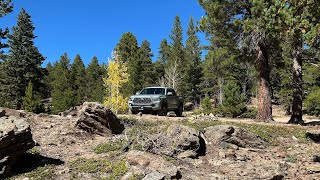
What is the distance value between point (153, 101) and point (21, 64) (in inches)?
1242

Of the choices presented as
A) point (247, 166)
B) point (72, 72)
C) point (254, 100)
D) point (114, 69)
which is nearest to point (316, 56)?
point (247, 166)

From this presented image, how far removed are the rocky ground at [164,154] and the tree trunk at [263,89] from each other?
4866 mm

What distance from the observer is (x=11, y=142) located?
873cm

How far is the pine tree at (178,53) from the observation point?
199 ft

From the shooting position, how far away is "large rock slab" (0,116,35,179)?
852 centimetres

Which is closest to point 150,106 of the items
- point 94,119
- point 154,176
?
point 94,119

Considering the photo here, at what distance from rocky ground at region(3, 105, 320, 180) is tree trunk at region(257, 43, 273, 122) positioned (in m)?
4.87

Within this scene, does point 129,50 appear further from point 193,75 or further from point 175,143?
point 175,143

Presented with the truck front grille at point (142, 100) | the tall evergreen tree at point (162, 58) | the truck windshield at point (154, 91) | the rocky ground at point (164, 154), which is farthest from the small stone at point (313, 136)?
the tall evergreen tree at point (162, 58)

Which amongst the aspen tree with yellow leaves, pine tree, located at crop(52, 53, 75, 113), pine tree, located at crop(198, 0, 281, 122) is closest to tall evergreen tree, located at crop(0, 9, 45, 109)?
pine tree, located at crop(52, 53, 75, 113)

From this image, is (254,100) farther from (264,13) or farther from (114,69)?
(264,13)

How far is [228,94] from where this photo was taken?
29953mm

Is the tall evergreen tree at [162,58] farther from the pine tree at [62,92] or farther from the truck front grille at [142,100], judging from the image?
the truck front grille at [142,100]

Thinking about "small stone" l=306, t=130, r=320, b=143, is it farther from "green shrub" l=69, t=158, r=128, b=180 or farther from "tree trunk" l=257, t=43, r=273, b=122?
"green shrub" l=69, t=158, r=128, b=180
